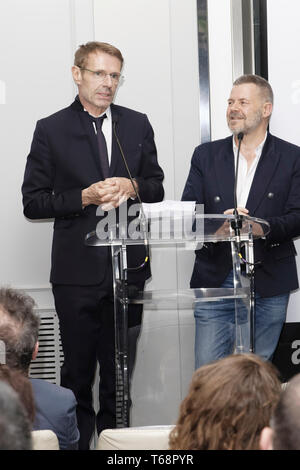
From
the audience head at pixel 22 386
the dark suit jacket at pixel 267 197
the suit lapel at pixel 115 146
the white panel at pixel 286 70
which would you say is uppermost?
the white panel at pixel 286 70

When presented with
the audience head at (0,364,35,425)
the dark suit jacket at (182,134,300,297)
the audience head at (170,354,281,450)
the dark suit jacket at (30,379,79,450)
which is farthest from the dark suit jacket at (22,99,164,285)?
the audience head at (170,354,281,450)

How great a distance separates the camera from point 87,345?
350 cm

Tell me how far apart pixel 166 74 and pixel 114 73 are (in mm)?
814

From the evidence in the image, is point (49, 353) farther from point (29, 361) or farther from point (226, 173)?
point (29, 361)

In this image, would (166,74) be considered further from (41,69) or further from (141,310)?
(141,310)

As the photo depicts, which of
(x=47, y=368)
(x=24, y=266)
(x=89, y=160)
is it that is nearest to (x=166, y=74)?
(x=89, y=160)

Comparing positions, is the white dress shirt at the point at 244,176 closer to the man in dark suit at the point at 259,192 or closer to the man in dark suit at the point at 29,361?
the man in dark suit at the point at 259,192

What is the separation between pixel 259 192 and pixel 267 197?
4 cm

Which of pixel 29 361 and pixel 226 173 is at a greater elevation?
pixel 226 173

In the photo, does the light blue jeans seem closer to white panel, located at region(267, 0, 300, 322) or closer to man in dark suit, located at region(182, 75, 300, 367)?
man in dark suit, located at region(182, 75, 300, 367)

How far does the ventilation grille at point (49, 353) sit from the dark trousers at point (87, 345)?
0.62m

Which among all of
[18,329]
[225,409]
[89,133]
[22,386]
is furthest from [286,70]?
[225,409]

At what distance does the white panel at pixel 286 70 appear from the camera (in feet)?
13.4

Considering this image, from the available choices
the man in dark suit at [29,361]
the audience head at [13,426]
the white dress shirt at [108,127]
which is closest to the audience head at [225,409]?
the audience head at [13,426]
